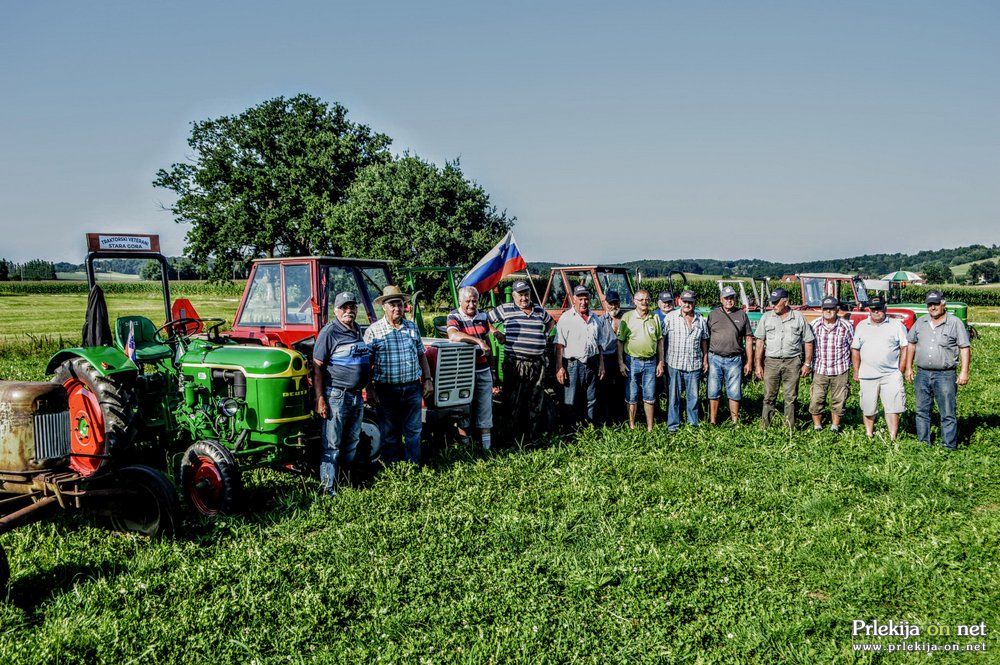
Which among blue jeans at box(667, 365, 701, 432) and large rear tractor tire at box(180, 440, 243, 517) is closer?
large rear tractor tire at box(180, 440, 243, 517)

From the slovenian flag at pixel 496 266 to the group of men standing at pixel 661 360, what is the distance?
0.71 meters

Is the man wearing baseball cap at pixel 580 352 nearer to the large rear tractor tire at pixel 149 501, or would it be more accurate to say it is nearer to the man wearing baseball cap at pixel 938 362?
the man wearing baseball cap at pixel 938 362

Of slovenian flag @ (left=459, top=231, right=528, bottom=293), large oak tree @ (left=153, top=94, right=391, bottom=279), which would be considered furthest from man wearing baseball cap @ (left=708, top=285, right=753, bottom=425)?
large oak tree @ (left=153, top=94, right=391, bottom=279)

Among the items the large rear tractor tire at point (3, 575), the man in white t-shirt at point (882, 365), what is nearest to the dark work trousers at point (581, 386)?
the man in white t-shirt at point (882, 365)

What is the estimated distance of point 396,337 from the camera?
248 inches

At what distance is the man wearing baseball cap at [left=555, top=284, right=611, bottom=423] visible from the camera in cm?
828

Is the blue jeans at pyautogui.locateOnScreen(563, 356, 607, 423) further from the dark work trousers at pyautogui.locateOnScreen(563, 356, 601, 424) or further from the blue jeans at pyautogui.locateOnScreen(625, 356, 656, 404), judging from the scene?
the blue jeans at pyautogui.locateOnScreen(625, 356, 656, 404)

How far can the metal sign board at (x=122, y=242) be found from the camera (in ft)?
25.9

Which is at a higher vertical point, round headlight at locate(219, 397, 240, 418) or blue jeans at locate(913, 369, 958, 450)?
round headlight at locate(219, 397, 240, 418)

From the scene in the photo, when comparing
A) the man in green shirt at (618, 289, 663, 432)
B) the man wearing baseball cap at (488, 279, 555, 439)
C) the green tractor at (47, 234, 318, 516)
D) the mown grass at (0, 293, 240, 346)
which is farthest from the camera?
the mown grass at (0, 293, 240, 346)

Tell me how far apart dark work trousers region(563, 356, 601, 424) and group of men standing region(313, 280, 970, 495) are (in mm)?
15

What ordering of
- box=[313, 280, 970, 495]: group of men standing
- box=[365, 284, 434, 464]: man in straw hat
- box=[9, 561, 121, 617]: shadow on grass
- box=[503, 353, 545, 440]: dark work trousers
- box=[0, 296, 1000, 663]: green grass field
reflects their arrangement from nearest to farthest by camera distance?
1. box=[0, 296, 1000, 663]: green grass field
2. box=[9, 561, 121, 617]: shadow on grass
3. box=[365, 284, 434, 464]: man in straw hat
4. box=[313, 280, 970, 495]: group of men standing
5. box=[503, 353, 545, 440]: dark work trousers

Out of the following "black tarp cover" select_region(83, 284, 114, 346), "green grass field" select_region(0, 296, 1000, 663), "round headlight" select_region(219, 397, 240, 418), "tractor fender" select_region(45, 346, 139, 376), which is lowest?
"green grass field" select_region(0, 296, 1000, 663)

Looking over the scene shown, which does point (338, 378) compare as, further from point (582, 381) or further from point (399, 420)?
point (582, 381)
